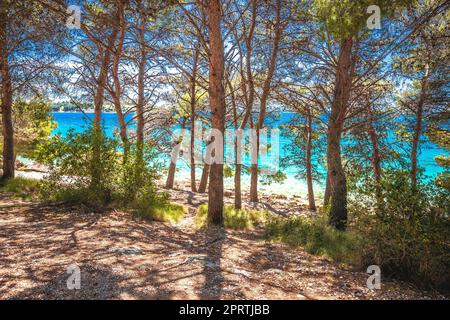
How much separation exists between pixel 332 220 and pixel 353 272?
181 inches

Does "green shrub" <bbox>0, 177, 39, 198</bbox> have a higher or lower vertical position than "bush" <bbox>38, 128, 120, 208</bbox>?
lower

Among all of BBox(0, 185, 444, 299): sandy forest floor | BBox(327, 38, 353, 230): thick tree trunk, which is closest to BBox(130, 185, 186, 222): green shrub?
→ BBox(0, 185, 444, 299): sandy forest floor

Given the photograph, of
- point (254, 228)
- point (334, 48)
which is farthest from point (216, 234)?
point (334, 48)

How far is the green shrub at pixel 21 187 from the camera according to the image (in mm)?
10197

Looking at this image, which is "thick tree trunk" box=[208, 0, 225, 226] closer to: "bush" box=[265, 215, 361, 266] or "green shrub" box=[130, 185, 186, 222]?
"green shrub" box=[130, 185, 186, 222]

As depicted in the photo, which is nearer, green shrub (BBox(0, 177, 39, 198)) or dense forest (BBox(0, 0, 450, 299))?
dense forest (BBox(0, 0, 450, 299))

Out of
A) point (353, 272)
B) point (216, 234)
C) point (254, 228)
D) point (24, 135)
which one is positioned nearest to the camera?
point (353, 272)

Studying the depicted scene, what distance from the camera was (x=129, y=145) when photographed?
9086 millimetres

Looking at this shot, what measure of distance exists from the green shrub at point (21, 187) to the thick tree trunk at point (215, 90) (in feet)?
19.0

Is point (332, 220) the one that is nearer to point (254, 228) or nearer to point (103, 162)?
point (254, 228)

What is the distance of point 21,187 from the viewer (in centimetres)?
1073

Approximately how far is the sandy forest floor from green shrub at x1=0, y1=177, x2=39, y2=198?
135 inches

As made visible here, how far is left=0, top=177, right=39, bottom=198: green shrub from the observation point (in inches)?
401

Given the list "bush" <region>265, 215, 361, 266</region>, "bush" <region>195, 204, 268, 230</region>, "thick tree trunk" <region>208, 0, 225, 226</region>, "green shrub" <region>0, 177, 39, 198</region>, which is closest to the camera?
"bush" <region>265, 215, 361, 266</region>
